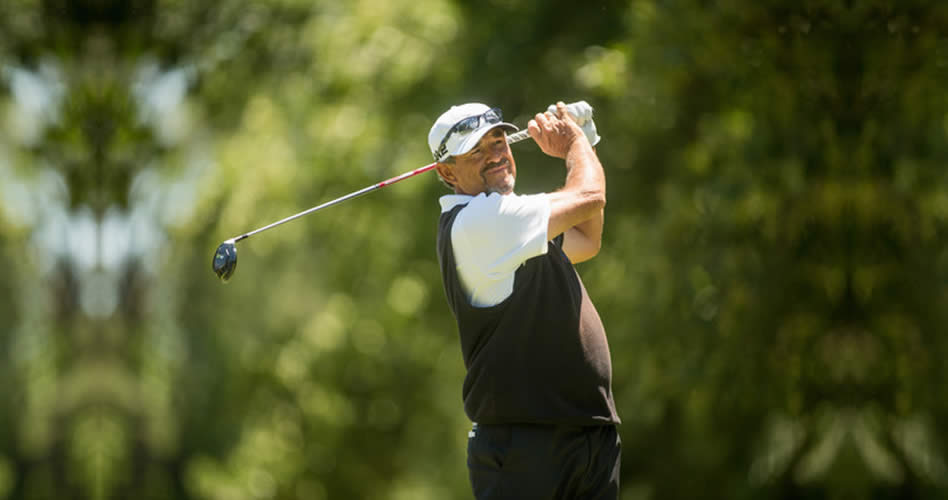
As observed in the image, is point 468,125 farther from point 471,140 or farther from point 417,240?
point 417,240

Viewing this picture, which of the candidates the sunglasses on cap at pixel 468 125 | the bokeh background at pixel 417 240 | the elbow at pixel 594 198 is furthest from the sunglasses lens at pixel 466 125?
the bokeh background at pixel 417 240

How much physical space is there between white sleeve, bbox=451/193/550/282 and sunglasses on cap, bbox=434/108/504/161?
0.35 meters

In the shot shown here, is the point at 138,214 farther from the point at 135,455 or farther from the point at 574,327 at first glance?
the point at 574,327

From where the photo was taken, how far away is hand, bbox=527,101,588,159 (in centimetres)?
512

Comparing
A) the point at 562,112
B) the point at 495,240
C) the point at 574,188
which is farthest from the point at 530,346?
the point at 562,112

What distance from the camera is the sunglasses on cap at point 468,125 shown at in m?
5.04

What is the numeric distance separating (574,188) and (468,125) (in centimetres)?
57

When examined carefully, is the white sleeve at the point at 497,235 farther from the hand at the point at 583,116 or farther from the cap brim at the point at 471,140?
the hand at the point at 583,116

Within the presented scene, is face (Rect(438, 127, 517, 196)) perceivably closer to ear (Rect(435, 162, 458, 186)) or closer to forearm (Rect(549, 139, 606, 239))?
ear (Rect(435, 162, 458, 186))

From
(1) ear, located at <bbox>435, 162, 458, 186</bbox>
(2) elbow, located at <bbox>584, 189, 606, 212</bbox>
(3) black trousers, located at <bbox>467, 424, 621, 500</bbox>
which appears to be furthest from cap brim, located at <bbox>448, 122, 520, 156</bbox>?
(3) black trousers, located at <bbox>467, 424, 621, 500</bbox>

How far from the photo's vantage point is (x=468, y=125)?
16.5 feet

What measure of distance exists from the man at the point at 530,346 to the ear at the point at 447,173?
8.1 inches

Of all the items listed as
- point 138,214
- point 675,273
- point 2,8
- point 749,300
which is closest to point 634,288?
point 675,273

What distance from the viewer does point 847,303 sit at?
8.47 m
